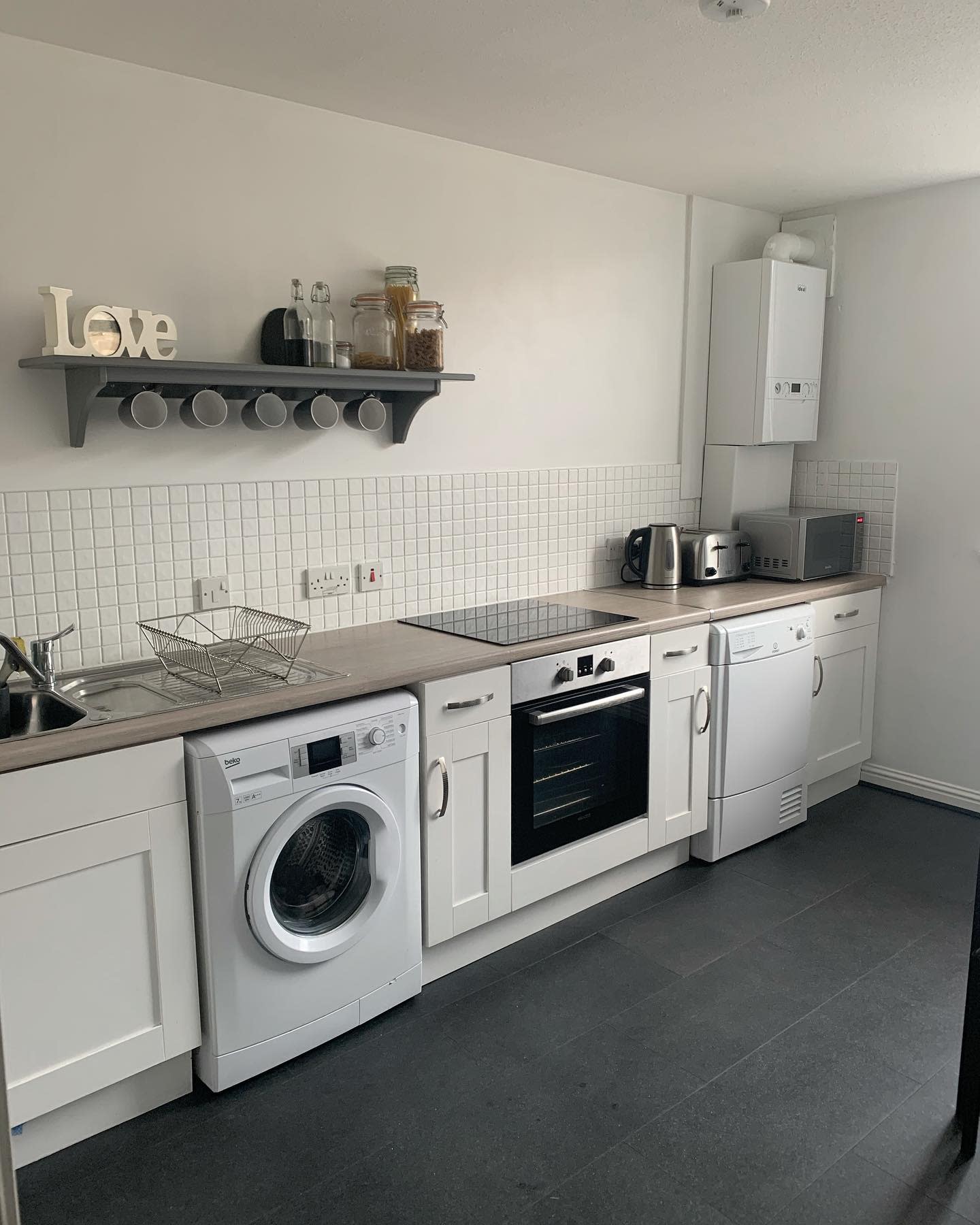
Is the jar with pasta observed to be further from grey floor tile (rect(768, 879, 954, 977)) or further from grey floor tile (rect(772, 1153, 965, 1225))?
grey floor tile (rect(772, 1153, 965, 1225))

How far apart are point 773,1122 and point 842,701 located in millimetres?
2166

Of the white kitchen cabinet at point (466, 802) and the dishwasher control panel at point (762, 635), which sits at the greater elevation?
the dishwasher control panel at point (762, 635)

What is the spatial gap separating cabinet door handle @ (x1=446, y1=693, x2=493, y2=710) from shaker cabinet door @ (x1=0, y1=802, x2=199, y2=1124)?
0.76 metres

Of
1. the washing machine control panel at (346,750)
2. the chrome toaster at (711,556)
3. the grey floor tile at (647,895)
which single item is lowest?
the grey floor tile at (647,895)

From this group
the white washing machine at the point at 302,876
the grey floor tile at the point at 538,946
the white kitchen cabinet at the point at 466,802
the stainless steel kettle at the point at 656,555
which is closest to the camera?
the white washing machine at the point at 302,876

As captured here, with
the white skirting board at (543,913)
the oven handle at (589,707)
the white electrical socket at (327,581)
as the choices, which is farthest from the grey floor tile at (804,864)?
the white electrical socket at (327,581)

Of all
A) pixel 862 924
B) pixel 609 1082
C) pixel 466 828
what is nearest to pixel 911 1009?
pixel 862 924

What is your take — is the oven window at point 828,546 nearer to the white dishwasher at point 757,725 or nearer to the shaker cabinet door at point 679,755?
the white dishwasher at point 757,725

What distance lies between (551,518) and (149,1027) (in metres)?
2.20

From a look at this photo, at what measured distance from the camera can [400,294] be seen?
9.82ft

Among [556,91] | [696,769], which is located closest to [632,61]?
[556,91]

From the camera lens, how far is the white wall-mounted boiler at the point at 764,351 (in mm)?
3971

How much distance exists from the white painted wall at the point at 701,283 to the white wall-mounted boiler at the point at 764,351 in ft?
0.14

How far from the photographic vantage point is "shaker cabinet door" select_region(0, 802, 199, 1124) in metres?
1.95
